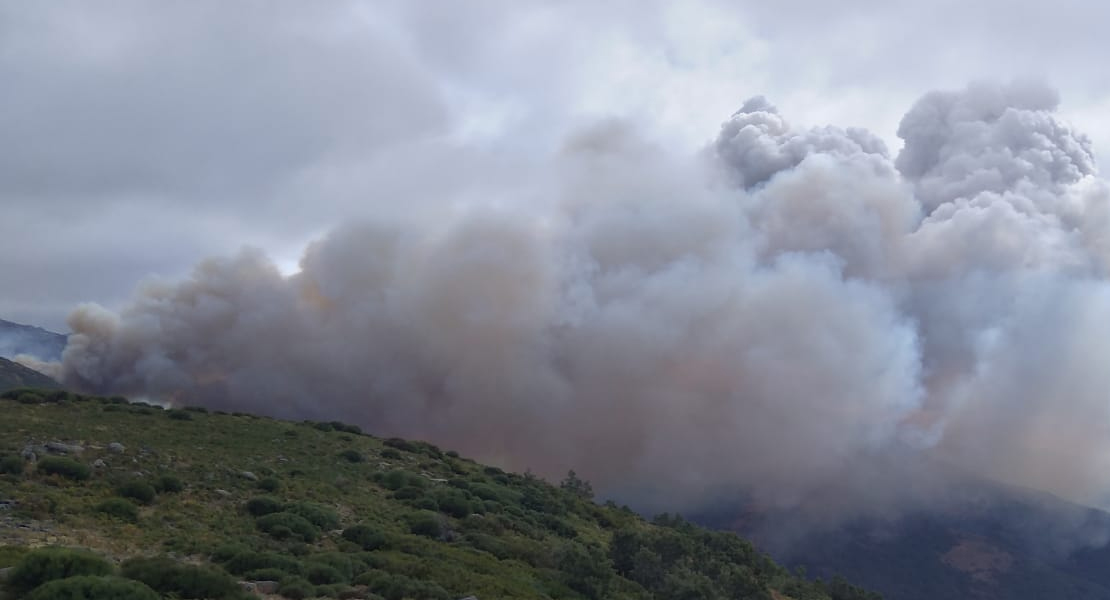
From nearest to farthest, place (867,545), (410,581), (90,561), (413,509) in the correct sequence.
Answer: (90,561)
(410,581)
(413,509)
(867,545)

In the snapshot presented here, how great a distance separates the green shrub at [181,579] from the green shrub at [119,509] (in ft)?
27.1

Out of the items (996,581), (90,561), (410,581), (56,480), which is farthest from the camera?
(996,581)

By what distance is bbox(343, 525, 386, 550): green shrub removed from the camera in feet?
95.3

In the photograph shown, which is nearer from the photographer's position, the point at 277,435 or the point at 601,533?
the point at 601,533

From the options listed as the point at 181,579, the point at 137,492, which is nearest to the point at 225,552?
the point at 181,579

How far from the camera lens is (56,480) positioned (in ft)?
96.0

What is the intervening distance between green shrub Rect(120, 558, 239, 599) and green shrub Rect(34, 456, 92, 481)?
13068mm

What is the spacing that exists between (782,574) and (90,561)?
136 ft

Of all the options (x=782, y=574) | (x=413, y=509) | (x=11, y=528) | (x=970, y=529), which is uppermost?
(x=970, y=529)

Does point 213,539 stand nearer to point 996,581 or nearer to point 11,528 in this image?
point 11,528

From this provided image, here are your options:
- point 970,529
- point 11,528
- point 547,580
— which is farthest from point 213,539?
point 970,529

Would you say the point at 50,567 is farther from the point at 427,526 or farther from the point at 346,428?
the point at 346,428

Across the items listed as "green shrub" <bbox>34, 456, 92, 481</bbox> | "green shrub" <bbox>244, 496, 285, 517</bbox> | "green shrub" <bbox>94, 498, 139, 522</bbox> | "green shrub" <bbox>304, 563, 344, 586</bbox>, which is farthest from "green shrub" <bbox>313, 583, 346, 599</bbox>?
"green shrub" <bbox>34, 456, 92, 481</bbox>

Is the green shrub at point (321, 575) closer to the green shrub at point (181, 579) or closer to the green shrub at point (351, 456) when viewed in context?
the green shrub at point (181, 579)
